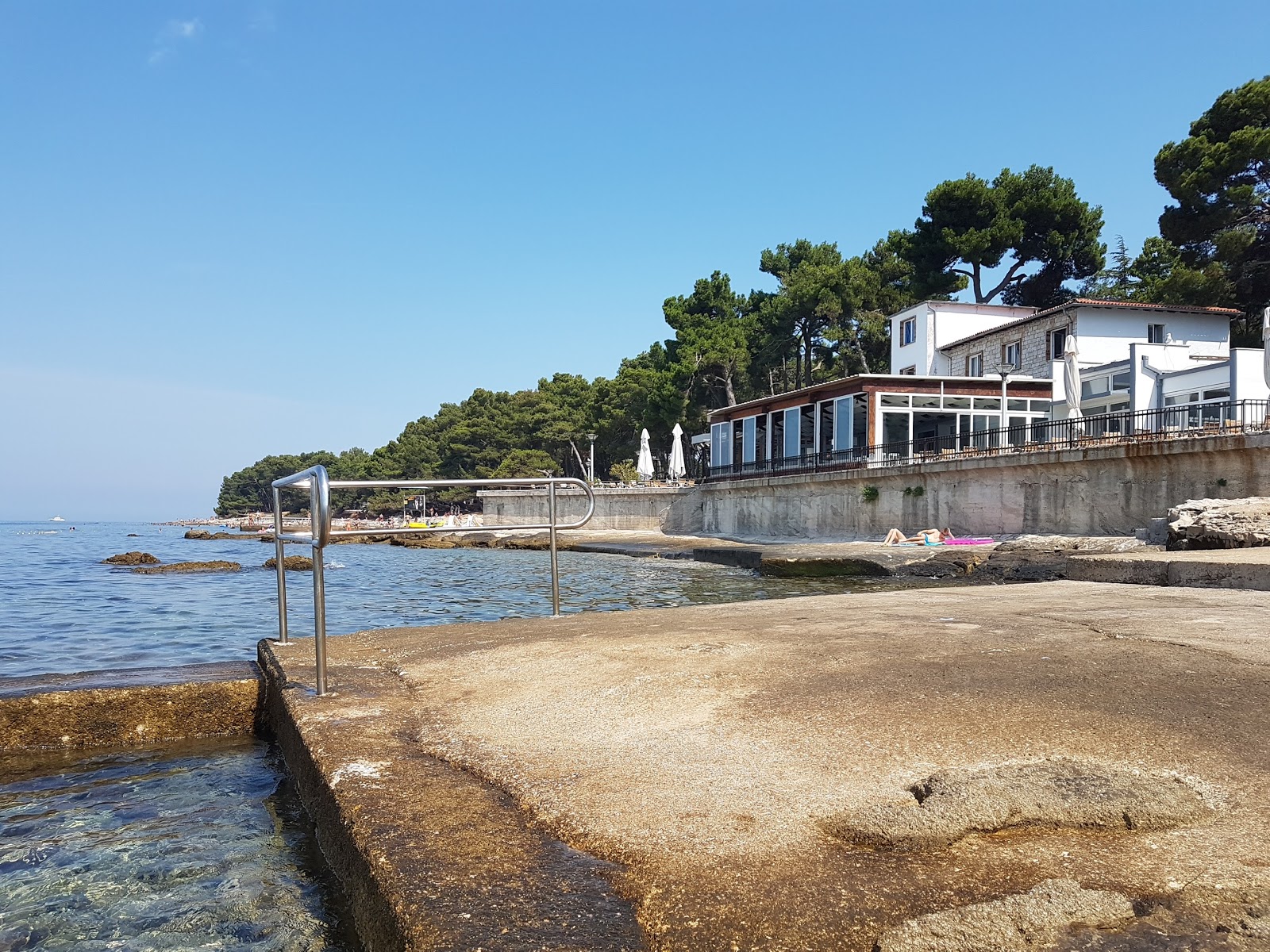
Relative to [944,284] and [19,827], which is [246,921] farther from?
[944,284]

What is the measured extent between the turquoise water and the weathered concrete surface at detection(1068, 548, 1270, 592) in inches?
288

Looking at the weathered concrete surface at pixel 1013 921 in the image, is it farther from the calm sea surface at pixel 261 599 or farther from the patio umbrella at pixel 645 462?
the patio umbrella at pixel 645 462

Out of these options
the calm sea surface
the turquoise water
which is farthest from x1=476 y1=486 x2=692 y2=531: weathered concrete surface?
the turquoise water

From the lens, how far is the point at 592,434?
64500 mm

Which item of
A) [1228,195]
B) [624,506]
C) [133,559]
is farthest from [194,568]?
[1228,195]

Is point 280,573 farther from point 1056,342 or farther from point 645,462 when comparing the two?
point 645,462

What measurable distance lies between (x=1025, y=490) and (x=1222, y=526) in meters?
10.1

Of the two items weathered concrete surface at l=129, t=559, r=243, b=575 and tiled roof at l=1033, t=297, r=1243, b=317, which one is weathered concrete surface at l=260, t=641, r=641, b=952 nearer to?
weathered concrete surface at l=129, t=559, r=243, b=575

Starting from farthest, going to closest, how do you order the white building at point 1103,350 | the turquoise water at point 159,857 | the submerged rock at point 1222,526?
1. the white building at point 1103,350
2. the submerged rock at point 1222,526
3. the turquoise water at point 159,857

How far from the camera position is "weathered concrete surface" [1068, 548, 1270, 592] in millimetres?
7277

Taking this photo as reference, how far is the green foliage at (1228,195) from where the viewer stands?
109 feet

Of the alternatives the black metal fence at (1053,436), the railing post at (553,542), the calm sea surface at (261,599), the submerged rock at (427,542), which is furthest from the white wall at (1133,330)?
the railing post at (553,542)

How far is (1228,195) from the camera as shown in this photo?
33750 mm

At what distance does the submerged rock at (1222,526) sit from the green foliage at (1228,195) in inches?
1044
